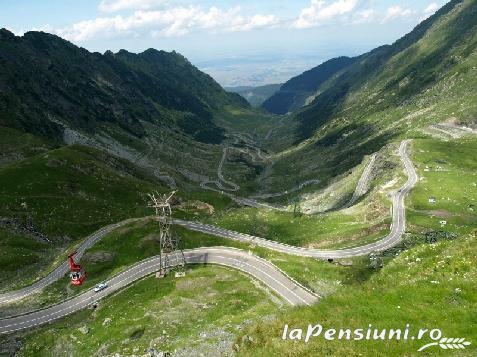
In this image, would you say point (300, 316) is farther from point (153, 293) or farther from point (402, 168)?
point (402, 168)

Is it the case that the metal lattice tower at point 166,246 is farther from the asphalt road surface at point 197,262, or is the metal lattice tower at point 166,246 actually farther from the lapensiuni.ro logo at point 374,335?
the lapensiuni.ro logo at point 374,335

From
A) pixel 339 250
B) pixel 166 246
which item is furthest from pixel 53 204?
pixel 339 250

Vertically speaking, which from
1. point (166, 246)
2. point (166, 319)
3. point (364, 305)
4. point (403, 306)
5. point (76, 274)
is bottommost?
point (76, 274)

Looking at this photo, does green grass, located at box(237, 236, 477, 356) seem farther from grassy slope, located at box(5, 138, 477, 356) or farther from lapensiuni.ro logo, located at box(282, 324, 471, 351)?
lapensiuni.ro logo, located at box(282, 324, 471, 351)

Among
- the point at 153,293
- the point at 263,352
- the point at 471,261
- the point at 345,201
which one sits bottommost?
the point at 345,201

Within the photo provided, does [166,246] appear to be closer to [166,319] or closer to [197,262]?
[197,262]

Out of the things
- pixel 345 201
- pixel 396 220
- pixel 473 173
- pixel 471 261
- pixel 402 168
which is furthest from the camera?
pixel 345 201

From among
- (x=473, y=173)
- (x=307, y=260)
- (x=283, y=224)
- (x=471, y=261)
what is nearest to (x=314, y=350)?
(x=471, y=261)
